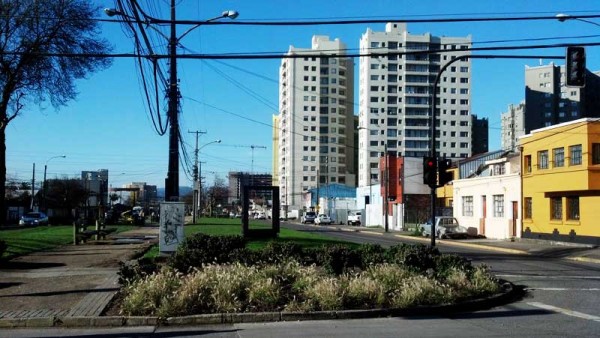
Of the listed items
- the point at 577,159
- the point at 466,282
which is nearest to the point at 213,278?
the point at 466,282

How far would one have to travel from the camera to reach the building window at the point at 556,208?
3442 centimetres

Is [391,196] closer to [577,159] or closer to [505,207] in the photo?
[505,207]

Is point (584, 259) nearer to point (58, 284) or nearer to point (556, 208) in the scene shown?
point (556, 208)

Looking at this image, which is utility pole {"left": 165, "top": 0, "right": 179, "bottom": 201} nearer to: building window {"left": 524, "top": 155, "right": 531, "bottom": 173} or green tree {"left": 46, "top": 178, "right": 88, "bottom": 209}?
building window {"left": 524, "top": 155, "right": 531, "bottom": 173}

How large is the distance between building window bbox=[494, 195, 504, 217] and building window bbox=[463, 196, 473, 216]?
162 inches

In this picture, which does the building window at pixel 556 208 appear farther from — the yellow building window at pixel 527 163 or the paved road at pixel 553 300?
the paved road at pixel 553 300

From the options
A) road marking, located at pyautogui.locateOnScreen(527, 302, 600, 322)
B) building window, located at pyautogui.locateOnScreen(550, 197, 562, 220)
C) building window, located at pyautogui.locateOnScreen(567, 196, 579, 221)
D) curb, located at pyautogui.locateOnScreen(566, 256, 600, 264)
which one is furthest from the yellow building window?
road marking, located at pyautogui.locateOnScreen(527, 302, 600, 322)

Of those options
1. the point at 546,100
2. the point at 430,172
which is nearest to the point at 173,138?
the point at 430,172

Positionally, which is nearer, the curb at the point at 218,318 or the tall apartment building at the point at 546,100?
the curb at the point at 218,318

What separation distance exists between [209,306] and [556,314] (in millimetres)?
6312

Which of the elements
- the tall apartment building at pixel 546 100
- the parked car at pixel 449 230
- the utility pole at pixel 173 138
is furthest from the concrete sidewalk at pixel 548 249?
the tall apartment building at pixel 546 100

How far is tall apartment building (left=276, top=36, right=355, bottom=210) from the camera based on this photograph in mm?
137125

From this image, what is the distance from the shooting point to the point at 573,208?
3334cm

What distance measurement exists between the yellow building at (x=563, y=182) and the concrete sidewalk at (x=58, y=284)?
22837mm
